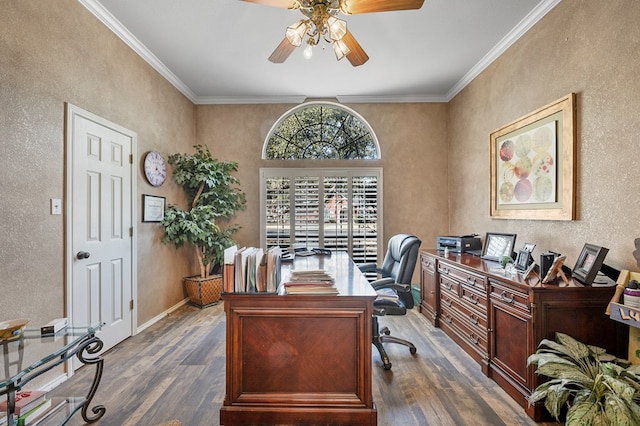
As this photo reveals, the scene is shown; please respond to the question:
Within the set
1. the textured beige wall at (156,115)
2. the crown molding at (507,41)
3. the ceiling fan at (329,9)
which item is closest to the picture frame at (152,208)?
the textured beige wall at (156,115)

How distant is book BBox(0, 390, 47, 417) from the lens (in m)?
1.53

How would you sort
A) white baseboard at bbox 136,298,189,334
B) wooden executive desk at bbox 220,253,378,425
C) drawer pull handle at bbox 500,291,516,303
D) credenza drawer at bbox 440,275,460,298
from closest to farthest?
wooden executive desk at bbox 220,253,378,425, drawer pull handle at bbox 500,291,516,303, credenza drawer at bbox 440,275,460,298, white baseboard at bbox 136,298,189,334

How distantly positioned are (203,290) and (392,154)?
335 centimetres

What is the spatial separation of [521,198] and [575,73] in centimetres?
112

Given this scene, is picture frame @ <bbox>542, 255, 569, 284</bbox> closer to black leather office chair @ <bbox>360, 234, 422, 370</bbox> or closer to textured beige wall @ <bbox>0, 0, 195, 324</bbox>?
black leather office chair @ <bbox>360, 234, 422, 370</bbox>

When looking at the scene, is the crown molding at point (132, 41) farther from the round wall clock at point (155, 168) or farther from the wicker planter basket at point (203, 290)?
the wicker planter basket at point (203, 290)

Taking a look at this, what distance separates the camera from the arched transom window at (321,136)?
497 cm

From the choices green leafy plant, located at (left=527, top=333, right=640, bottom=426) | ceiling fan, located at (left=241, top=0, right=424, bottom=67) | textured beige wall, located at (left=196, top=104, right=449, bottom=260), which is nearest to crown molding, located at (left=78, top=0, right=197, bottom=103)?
textured beige wall, located at (left=196, top=104, right=449, bottom=260)

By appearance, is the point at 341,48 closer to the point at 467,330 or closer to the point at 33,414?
the point at 467,330

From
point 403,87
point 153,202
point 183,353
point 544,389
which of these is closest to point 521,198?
point 544,389

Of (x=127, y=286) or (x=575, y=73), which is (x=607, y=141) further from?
(x=127, y=286)

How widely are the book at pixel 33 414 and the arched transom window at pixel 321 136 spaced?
12.6 ft

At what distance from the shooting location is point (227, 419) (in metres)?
1.81

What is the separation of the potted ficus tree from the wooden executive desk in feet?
7.88
